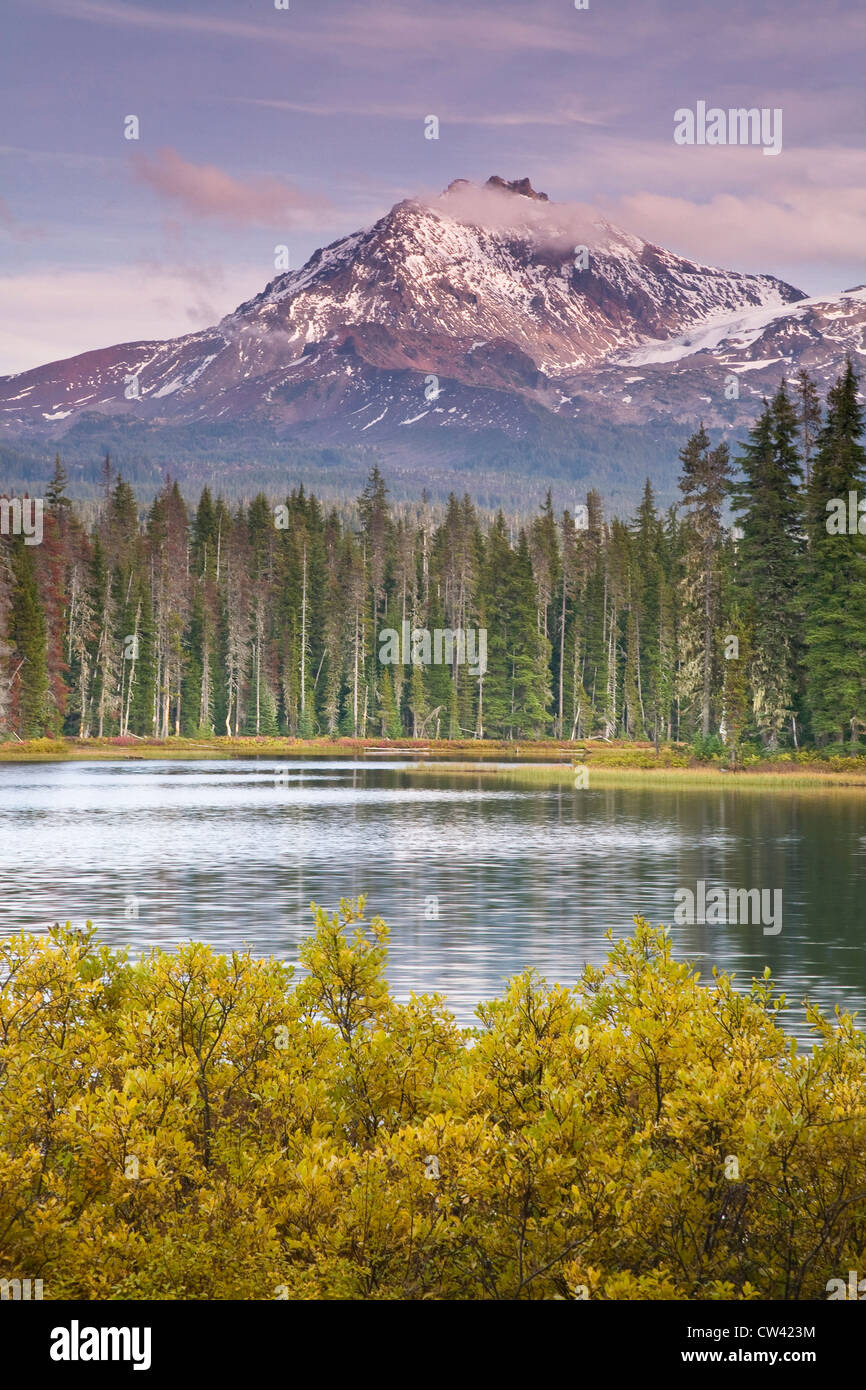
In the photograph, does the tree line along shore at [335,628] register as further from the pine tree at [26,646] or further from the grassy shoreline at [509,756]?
the grassy shoreline at [509,756]

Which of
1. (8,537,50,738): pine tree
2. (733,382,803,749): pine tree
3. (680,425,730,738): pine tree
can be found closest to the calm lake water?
(733,382,803,749): pine tree

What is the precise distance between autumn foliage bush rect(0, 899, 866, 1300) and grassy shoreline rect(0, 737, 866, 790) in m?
63.5

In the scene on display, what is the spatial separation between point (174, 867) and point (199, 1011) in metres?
27.3

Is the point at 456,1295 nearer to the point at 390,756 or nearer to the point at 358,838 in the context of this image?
the point at 358,838

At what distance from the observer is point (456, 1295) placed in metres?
6.45

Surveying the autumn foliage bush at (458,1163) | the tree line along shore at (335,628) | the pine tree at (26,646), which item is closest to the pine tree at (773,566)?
the tree line along shore at (335,628)

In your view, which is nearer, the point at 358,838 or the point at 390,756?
the point at 358,838

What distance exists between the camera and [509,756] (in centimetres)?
11062

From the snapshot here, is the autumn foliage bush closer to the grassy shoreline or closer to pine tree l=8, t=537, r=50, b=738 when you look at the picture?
the grassy shoreline

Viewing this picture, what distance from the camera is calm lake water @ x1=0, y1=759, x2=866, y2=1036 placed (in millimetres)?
22609

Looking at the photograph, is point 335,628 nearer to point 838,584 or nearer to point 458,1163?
point 838,584

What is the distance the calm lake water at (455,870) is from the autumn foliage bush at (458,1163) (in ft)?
30.6
